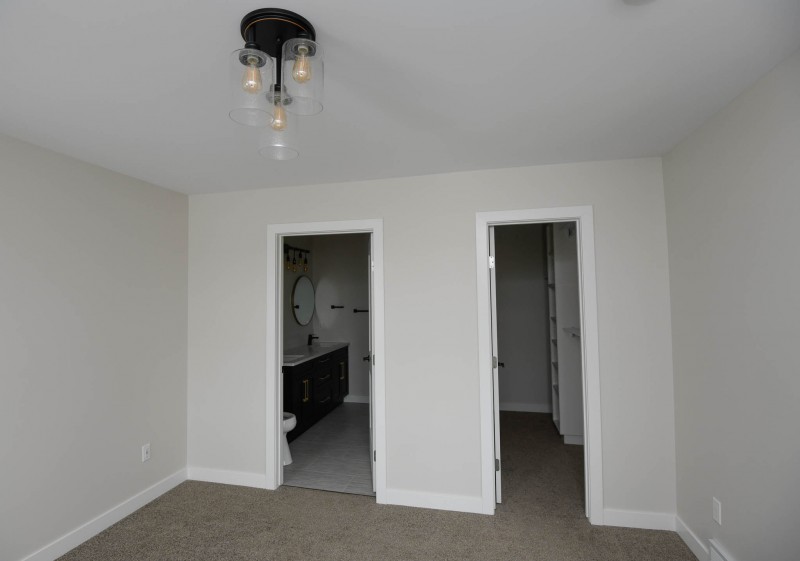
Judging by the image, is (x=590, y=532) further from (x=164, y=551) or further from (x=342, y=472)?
(x=164, y=551)

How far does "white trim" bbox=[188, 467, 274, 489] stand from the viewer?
10.6 feet

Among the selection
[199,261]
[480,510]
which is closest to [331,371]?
[199,261]

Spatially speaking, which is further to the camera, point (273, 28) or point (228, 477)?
point (228, 477)

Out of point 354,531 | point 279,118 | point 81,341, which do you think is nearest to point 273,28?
point 279,118

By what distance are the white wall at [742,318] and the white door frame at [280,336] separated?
76.3 inches

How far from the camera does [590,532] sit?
2.56 m

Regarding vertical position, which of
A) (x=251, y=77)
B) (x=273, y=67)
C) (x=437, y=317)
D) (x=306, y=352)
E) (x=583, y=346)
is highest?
(x=273, y=67)

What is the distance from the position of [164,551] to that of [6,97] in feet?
8.26

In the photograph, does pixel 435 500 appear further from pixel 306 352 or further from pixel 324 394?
pixel 306 352

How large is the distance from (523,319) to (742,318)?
332 centimetres

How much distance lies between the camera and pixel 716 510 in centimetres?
212

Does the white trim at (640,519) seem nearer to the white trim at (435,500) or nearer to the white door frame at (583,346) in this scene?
the white door frame at (583,346)

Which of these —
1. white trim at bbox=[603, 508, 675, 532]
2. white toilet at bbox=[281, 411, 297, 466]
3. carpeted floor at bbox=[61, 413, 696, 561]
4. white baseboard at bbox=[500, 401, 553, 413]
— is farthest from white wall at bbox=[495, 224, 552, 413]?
white toilet at bbox=[281, 411, 297, 466]

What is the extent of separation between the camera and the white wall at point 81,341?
86.8 inches
